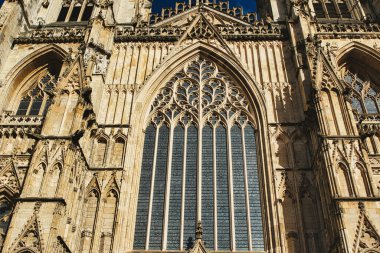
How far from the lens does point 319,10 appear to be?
21.6m

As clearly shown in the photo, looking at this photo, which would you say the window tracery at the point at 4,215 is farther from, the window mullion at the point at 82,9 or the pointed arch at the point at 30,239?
the window mullion at the point at 82,9

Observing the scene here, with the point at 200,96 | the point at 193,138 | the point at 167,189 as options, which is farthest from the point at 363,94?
the point at 167,189

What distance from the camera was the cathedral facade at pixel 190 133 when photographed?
1141 cm

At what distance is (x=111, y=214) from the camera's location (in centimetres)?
1269

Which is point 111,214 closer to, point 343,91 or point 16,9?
point 343,91

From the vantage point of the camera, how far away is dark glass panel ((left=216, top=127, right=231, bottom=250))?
1252 centimetres

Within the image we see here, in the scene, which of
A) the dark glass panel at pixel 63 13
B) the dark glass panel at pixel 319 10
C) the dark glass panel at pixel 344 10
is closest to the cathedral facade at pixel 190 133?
the dark glass panel at pixel 344 10

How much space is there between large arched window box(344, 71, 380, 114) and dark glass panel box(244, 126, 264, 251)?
398 centimetres

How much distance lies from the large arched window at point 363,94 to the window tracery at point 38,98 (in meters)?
11.7

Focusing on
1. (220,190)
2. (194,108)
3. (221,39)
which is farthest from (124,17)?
(220,190)

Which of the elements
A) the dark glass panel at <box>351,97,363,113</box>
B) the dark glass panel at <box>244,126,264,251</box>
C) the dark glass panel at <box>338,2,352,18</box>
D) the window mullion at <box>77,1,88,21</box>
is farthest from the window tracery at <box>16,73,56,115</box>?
the dark glass panel at <box>338,2,352,18</box>

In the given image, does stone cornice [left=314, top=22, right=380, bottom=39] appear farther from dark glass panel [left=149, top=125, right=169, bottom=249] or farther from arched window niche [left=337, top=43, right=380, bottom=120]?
dark glass panel [left=149, top=125, right=169, bottom=249]

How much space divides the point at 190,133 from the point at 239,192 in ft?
9.56

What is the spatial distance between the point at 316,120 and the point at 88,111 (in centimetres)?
710
